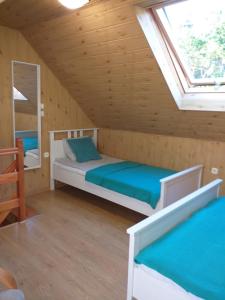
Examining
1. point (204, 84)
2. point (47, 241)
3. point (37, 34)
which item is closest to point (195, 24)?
point (204, 84)

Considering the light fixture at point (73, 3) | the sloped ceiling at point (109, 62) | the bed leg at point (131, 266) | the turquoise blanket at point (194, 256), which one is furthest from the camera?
the sloped ceiling at point (109, 62)

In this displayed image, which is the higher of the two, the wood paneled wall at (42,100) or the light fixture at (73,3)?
the light fixture at (73,3)

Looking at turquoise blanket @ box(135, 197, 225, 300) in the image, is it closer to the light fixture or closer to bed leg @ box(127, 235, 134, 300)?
bed leg @ box(127, 235, 134, 300)

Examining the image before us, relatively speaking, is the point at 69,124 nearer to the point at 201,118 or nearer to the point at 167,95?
the point at 167,95

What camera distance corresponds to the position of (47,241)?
2.60 metres

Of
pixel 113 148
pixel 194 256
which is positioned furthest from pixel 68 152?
pixel 194 256

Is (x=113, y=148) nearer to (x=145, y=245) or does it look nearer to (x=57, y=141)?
(x=57, y=141)

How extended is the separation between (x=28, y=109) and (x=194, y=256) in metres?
2.98

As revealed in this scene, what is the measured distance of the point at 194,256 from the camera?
146 centimetres

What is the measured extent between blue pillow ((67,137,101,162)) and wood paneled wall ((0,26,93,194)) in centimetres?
28

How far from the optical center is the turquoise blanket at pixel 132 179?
273 centimetres

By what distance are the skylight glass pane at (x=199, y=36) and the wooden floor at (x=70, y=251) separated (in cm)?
189

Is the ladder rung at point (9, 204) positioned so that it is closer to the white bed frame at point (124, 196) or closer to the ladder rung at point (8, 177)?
the ladder rung at point (8, 177)

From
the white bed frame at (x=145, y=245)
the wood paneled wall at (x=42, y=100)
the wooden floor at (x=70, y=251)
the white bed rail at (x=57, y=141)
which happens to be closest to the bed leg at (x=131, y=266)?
the white bed frame at (x=145, y=245)
